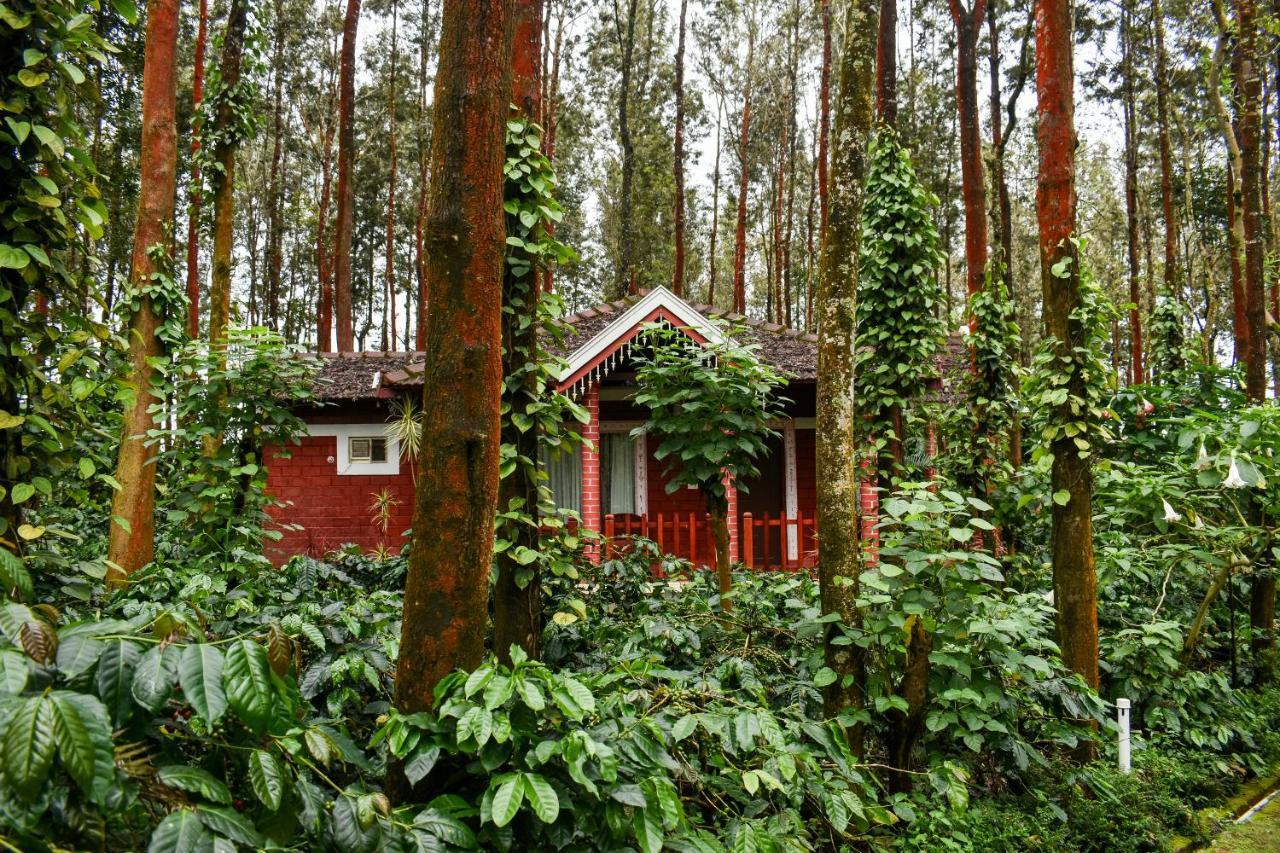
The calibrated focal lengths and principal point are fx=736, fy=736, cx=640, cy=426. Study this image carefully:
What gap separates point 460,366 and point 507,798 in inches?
56.9

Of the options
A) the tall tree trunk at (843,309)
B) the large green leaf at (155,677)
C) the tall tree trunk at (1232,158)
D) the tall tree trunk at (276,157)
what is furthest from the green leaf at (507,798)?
the tall tree trunk at (276,157)

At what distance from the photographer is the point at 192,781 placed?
170cm

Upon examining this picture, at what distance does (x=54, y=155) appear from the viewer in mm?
3033

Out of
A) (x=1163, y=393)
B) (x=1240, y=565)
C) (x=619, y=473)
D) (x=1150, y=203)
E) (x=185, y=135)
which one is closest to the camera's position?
(x=1240, y=565)

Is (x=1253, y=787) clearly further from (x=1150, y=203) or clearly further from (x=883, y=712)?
(x=1150, y=203)

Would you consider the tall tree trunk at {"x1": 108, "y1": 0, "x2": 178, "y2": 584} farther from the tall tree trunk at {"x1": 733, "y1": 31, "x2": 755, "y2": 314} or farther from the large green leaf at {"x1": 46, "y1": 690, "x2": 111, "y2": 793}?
the tall tree trunk at {"x1": 733, "y1": 31, "x2": 755, "y2": 314}

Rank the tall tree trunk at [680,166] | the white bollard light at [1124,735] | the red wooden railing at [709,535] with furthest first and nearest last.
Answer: the tall tree trunk at [680,166] < the red wooden railing at [709,535] < the white bollard light at [1124,735]

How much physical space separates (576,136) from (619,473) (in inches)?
763

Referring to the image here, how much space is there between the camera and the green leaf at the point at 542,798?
2.14 meters

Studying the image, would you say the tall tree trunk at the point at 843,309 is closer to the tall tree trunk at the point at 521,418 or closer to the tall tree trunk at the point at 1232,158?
the tall tree trunk at the point at 521,418

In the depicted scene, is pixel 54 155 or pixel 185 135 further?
pixel 185 135

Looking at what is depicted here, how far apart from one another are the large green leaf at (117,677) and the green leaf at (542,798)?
42.5 inches

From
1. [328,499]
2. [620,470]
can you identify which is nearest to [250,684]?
[620,470]

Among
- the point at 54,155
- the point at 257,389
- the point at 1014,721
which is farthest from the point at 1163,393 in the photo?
the point at 54,155
